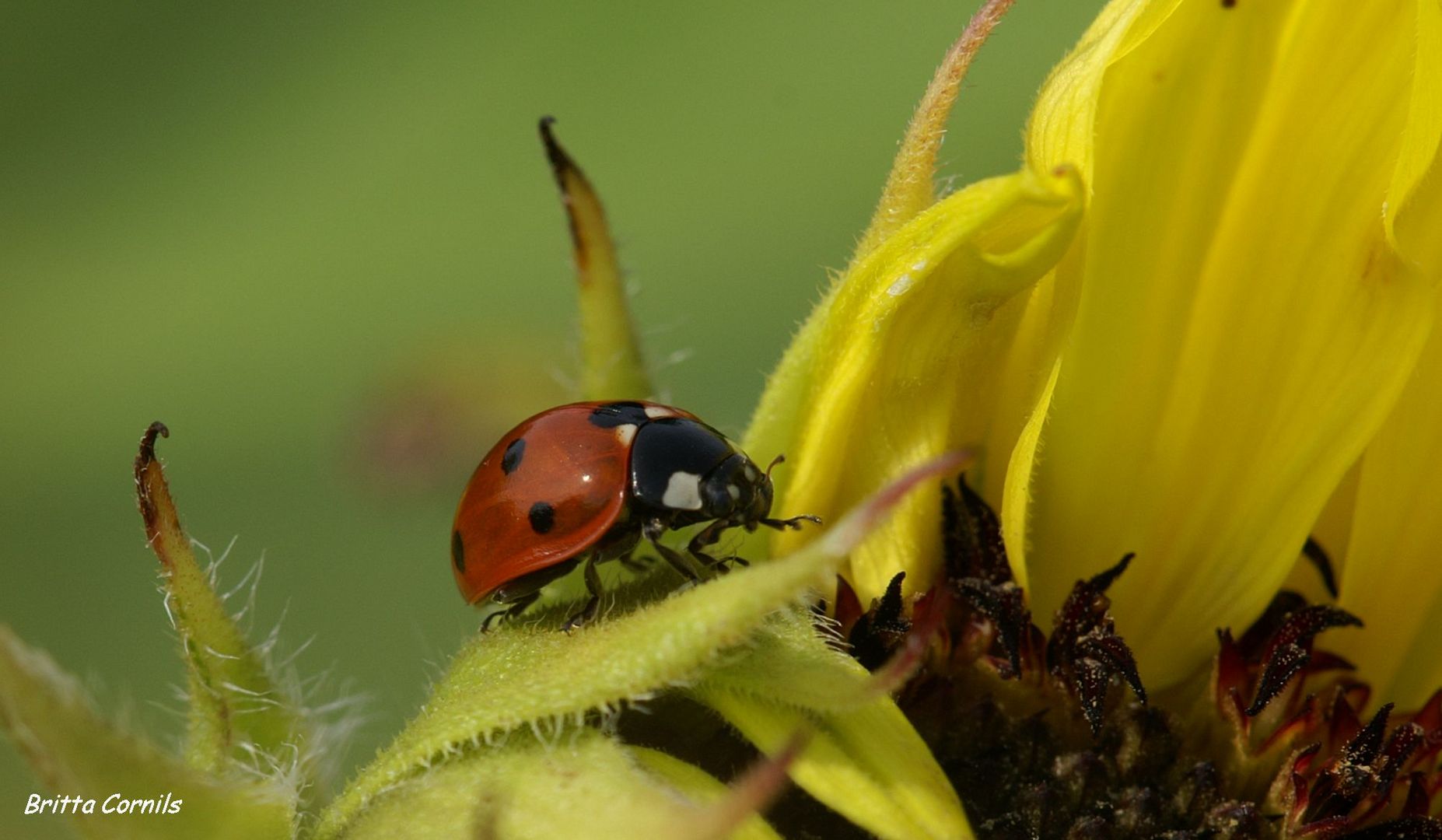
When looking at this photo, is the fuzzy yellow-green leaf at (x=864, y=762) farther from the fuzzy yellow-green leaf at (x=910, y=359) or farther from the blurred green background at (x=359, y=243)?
the blurred green background at (x=359, y=243)

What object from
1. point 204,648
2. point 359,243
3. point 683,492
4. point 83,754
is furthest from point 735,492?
point 359,243

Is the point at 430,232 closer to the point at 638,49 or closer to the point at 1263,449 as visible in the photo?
the point at 638,49

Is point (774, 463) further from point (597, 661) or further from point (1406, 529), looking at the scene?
point (1406, 529)

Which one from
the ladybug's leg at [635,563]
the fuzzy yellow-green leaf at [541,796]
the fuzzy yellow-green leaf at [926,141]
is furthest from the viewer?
the ladybug's leg at [635,563]

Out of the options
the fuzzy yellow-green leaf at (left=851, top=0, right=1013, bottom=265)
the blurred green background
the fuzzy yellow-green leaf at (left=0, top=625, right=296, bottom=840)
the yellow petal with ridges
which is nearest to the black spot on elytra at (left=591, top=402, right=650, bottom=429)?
the fuzzy yellow-green leaf at (left=851, top=0, right=1013, bottom=265)

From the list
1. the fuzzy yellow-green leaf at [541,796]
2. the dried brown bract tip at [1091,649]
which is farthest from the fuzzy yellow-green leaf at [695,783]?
the dried brown bract tip at [1091,649]
